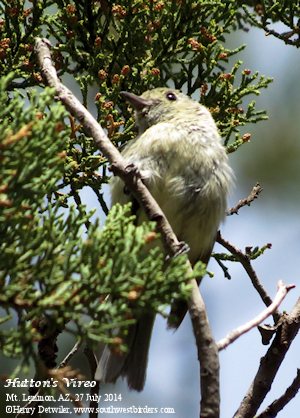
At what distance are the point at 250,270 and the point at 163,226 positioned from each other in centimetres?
107

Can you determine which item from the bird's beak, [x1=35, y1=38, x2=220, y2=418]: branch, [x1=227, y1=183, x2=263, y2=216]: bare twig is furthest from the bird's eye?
[x1=35, y1=38, x2=220, y2=418]: branch

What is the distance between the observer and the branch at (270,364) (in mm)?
3408

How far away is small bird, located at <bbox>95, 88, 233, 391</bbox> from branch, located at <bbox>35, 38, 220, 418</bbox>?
0.69 meters

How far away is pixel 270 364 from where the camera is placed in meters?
3.50

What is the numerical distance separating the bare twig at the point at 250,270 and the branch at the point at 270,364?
3.0 inches

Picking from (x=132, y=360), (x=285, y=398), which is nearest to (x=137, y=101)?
(x=132, y=360)

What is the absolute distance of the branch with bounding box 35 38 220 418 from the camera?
8.98 ft

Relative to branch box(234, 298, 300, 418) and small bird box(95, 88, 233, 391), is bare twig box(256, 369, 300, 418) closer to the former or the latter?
branch box(234, 298, 300, 418)

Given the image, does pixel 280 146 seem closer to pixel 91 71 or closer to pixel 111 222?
pixel 91 71

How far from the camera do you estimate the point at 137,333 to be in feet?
13.3

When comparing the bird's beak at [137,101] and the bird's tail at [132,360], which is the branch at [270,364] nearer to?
the bird's tail at [132,360]

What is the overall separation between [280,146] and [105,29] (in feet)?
7.90

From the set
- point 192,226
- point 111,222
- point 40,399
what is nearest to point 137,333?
point 192,226

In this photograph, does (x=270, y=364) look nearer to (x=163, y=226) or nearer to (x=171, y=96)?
(x=163, y=226)
